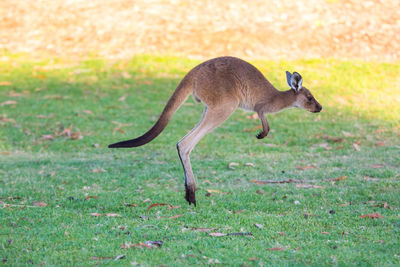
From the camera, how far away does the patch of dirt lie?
45.5 ft

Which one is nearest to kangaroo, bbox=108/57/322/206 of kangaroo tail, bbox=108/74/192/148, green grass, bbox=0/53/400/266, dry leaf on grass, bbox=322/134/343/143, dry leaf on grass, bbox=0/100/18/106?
kangaroo tail, bbox=108/74/192/148

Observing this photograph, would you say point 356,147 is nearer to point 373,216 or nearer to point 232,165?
point 232,165

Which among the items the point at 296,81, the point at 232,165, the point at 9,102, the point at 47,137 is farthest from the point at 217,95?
the point at 9,102

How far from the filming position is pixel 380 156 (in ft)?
26.9

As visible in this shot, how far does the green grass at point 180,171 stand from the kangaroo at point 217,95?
0.66 meters

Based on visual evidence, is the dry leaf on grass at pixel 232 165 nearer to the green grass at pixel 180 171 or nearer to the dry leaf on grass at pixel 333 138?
the green grass at pixel 180 171

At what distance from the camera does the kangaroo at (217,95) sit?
5.73m

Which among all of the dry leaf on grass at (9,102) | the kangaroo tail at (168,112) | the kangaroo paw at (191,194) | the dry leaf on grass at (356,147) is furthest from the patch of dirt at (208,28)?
the kangaroo paw at (191,194)

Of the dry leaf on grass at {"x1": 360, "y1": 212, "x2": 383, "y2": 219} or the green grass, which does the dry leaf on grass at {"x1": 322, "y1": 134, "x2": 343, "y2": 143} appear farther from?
the dry leaf on grass at {"x1": 360, "y1": 212, "x2": 383, "y2": 219}

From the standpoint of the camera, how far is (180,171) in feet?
25.3

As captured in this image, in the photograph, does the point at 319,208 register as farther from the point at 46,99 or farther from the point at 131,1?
the point at 131,1

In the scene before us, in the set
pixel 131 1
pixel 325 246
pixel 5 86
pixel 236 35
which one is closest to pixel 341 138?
pixel 325 246

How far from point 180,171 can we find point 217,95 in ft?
7.23

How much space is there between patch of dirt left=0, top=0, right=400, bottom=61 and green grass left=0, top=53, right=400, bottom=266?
0.78 metres
